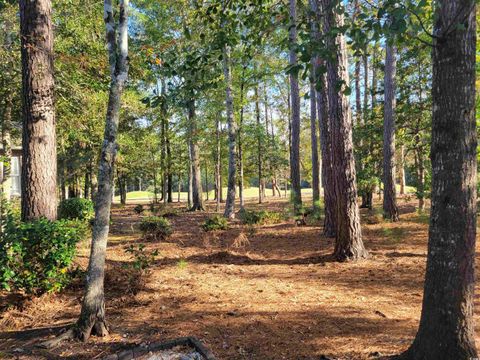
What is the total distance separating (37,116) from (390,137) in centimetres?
1076

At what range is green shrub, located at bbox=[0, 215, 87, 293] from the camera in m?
4.46

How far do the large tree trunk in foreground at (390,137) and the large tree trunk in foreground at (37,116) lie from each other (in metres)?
10.3

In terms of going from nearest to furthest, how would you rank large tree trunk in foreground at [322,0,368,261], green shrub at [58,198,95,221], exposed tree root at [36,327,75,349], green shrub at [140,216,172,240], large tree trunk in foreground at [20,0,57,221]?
exposed tree root at [36,327,75,349] < large tree trunk in foreground at [20,0,57,221] < large tree trunk in foreground at [322,0,368,261] < green shrub at [140,216,172,240] < green shrub at [58,198,95,221]

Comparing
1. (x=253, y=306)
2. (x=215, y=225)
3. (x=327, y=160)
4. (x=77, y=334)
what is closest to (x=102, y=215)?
(x=77, y=334)

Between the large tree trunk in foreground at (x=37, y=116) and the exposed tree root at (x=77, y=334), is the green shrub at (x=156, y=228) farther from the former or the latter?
the exposed tree root at (x=77, y=334)

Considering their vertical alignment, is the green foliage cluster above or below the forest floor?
above

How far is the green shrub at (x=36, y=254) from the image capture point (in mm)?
4457

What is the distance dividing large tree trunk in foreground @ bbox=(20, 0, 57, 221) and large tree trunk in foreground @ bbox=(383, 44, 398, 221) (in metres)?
10.3

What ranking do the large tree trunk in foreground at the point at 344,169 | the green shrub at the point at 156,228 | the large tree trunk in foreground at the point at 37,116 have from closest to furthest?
the large tree trunk in foreground at the point at 37,116, the large tree trunk in foreground at the point at 344,169, the green shrub at the point at 156,228

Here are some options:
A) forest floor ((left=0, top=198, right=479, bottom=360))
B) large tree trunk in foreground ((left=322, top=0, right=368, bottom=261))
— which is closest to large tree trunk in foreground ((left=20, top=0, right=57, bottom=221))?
forest floor ((left=0, top=198, right=479, bottom=360))

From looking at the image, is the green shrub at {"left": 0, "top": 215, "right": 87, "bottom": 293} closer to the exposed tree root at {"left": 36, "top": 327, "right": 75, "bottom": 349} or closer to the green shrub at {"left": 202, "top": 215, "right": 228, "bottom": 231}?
the exposed tree root at {"left": 36, "top": 327, "right": 75, "bottom": 349}

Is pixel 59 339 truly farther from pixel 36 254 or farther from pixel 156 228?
pixel 156 228

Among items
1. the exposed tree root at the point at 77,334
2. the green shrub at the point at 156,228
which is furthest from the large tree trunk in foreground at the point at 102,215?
the green shrub at the point at 156,228

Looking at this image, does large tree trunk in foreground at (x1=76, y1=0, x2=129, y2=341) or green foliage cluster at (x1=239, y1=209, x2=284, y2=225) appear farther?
green foliage cluster at (x1=239, y1=209, x2=284, y2=225)
